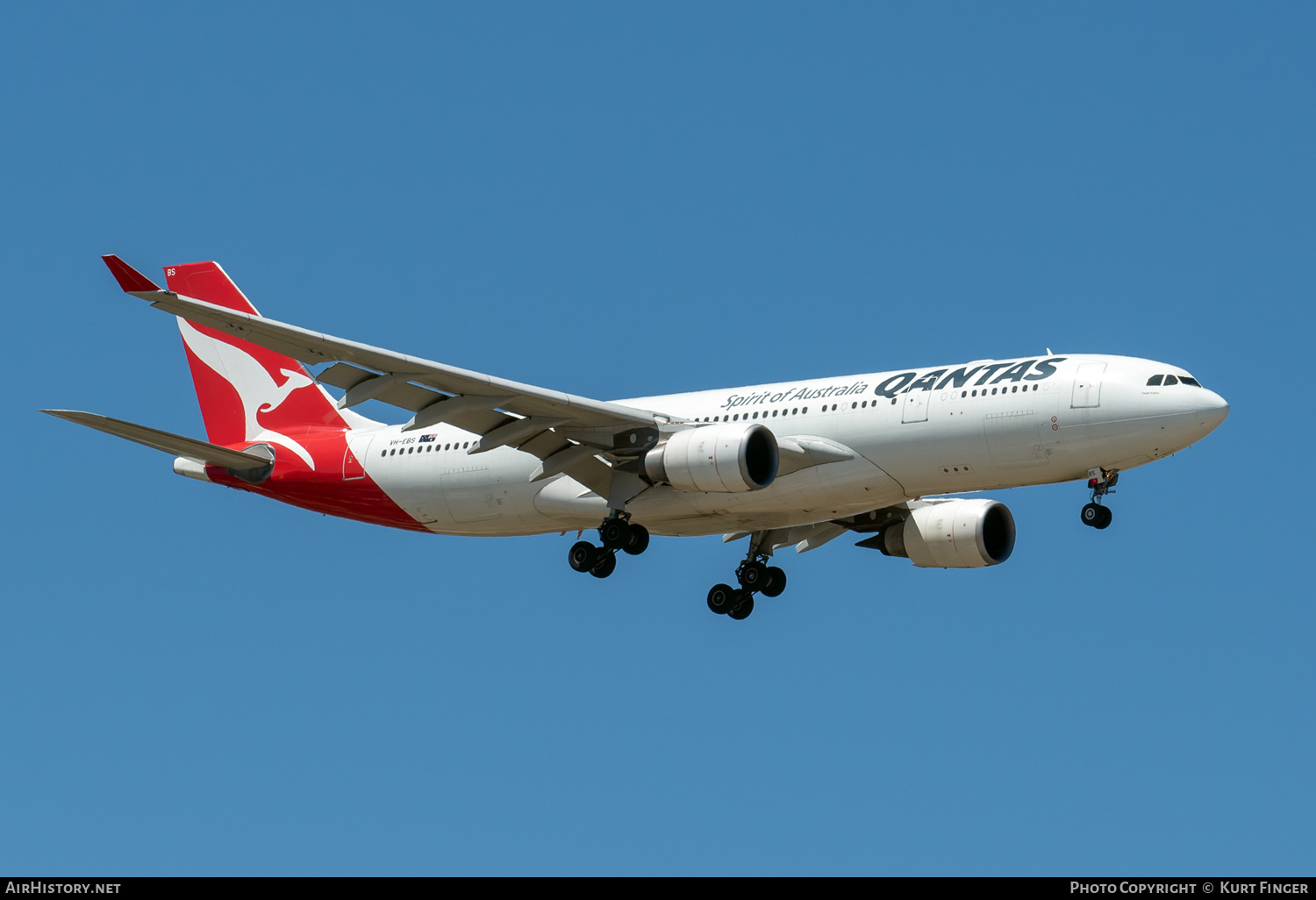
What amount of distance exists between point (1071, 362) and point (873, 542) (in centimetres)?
903

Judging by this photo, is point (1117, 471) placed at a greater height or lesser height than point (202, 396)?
lesser

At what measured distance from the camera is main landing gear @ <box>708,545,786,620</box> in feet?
145

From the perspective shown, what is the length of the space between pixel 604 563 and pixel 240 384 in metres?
→ 13.1

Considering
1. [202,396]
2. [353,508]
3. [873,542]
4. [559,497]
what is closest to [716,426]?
[559,497]

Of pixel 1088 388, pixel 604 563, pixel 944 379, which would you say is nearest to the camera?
pixel 1088 388

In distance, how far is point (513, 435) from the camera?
1566 inches

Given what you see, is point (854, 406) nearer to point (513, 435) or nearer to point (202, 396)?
point (513, 435)

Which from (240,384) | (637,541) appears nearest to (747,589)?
(637,541)

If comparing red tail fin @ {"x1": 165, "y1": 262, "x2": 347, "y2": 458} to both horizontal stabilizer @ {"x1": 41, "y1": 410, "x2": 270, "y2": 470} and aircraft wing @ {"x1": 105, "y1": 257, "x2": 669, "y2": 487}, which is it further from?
aircraft wing @ {"x1": 105, "y1": 257, "x2": 669, "y2": 487}

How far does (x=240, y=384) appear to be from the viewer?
48094 millimetres

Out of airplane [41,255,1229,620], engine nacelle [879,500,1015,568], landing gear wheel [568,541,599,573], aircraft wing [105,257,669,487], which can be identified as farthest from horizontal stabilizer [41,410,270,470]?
engine nacelle [879,500,1015,568]

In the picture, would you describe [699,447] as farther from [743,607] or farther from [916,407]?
[743,607]

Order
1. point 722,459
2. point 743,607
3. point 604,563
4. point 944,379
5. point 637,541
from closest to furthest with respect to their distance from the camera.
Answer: point 722,459 → point 944,379 → point 637,541 → point 604,563 → point 743,607
